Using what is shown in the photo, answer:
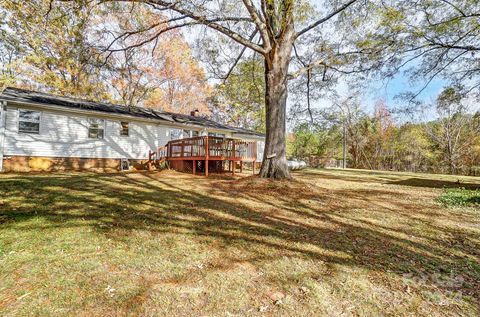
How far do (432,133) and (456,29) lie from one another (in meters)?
19.2

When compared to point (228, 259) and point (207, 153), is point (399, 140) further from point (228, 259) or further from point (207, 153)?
point (228, 259)

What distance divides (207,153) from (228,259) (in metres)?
8.02

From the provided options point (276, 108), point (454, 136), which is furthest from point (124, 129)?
point (454, 136)

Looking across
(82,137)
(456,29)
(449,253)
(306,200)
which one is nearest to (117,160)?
(82,137)

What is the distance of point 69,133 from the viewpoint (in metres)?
12.2

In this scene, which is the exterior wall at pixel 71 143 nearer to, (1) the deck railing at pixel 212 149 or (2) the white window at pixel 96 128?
(2) the white window at pixel 96 128

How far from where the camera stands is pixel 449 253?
→ 3221 millimetres

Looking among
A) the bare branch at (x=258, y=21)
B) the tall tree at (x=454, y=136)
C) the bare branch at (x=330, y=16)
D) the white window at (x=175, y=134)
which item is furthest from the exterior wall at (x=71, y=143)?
Answer: the tall tree at (x=454, y=136)

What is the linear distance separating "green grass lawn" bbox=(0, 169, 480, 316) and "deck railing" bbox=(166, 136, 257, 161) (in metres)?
5.98

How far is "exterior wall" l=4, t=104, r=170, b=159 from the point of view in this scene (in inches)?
424

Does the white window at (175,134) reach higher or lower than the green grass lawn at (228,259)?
higher

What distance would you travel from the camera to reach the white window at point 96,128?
12930 millimetres

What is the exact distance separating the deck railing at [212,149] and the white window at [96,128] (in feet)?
12.5

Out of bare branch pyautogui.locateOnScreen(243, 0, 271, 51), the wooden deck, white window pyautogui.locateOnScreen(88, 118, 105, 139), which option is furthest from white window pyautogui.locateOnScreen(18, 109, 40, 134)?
bare branch pyautogui.locateOnScreen(243, 0, 271, 51)
